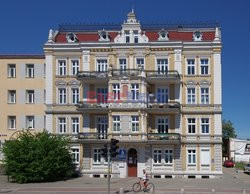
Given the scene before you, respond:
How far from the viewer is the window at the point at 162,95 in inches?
2121

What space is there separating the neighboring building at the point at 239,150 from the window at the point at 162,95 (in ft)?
160

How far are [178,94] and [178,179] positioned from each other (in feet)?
30.4

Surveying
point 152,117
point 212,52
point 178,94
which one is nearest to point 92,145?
point 152,117

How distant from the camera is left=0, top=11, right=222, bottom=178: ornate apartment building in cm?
5200

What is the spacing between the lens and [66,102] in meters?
55.1

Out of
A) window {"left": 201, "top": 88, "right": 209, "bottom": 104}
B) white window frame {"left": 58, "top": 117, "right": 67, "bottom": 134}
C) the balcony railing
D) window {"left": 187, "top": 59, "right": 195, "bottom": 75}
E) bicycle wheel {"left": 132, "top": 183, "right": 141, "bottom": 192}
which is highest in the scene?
window {"left": 187, "top": 59, "right": 195, "bottom": 75}

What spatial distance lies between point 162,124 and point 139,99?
4224mm

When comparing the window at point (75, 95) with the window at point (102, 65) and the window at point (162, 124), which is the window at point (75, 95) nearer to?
the window at point (102, 65)

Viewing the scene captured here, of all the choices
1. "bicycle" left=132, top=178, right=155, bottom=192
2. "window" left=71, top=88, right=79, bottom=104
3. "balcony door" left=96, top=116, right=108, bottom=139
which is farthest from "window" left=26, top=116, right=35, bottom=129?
"bicycle" left=132, top=178, right=155, bottom=192

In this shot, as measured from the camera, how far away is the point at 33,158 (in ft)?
153

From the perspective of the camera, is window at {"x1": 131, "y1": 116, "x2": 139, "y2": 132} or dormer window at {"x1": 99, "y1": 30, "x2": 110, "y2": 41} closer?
window at {"x1": 131, "y1": 116, "x2": 139, "y2": 132}

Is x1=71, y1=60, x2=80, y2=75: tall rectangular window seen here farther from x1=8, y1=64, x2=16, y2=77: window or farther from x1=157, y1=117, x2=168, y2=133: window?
x1=157, y1=117, x2=168, y2=133: window

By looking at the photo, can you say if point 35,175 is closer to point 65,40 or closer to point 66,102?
point 66,102

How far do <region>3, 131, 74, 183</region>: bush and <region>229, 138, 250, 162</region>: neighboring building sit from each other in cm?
5784
